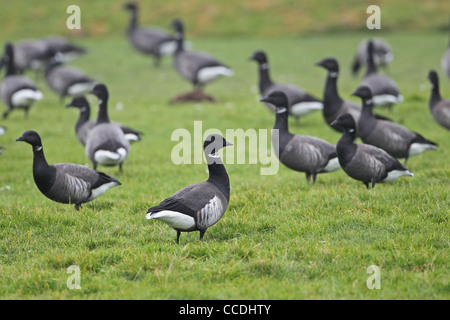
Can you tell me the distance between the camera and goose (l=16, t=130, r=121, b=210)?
8750 mm

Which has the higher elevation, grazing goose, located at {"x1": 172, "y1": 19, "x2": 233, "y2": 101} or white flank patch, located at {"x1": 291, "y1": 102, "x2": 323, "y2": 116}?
grazing goose, located at {"x1": 172, "y1": 19, "x2": 233, "y2": 101}

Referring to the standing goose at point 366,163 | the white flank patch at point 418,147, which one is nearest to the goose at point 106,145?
the standing goose at point 366,163

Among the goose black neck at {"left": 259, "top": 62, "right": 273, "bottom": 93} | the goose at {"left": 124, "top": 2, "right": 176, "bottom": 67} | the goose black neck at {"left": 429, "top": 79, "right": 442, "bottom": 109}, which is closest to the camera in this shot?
the goose black neck at {"left": 429, "top": 79, "right": 442, "bottom": 109}

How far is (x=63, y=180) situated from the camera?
8.83 meters

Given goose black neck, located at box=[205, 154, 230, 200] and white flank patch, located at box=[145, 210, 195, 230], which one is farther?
goose black neck, located at box=[205, 154, 230, 200]

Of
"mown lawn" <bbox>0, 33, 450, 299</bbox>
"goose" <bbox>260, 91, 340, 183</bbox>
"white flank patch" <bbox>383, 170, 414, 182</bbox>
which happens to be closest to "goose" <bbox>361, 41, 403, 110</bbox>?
"mown lawn" <bbox>0, 33, 450, 299</bbox>

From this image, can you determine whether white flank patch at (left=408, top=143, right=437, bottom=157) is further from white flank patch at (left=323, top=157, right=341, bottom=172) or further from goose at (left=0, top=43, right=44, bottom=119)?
goose at (left=0, top=43, right=44, bottom=119)

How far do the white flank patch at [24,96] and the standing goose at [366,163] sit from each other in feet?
39.5

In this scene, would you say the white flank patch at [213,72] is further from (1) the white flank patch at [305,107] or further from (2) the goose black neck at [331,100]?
(2) the goose black neck at [331,100]

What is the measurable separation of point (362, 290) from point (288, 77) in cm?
2116

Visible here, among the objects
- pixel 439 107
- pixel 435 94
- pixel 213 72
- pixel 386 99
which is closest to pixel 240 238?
pixel 439 107

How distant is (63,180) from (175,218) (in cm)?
282

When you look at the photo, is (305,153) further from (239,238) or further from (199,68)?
(199,68)

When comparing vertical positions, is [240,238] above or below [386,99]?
below
